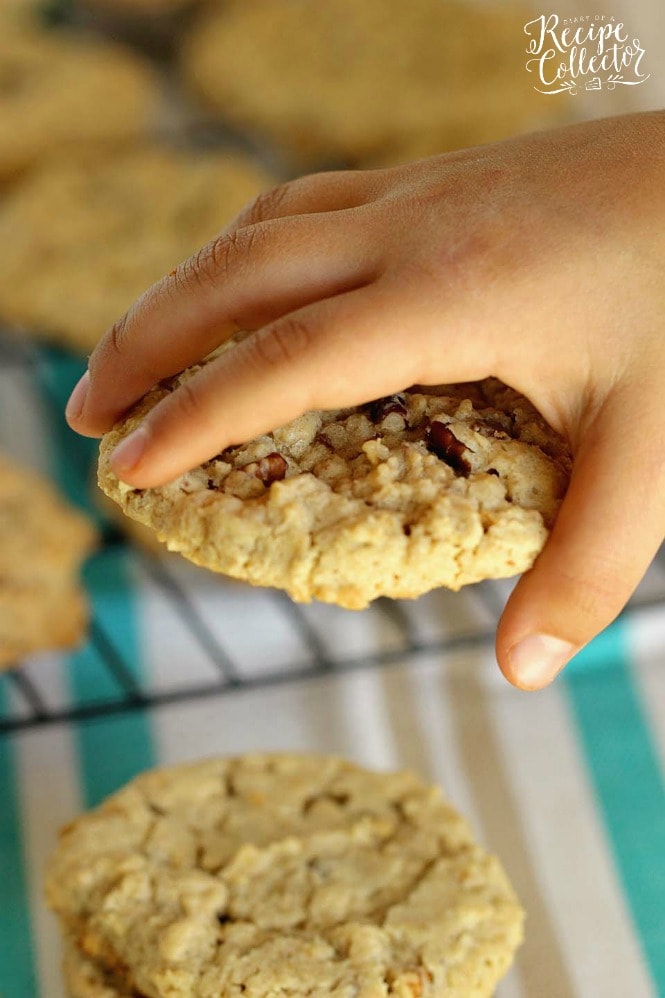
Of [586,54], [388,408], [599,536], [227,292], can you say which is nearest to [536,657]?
[599,536]

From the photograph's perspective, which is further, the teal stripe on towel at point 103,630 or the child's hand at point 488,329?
the teal stripe on towel at point 103,630

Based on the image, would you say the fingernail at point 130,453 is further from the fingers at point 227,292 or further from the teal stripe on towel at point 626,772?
the teal stripe on towel at point 626,772

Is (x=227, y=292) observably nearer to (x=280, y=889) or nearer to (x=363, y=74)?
(x=280, y=889)

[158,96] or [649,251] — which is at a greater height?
[158,96]

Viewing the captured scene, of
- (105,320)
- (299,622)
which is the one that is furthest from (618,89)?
(299,622)

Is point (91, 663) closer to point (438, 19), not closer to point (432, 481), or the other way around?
point (432, 481)

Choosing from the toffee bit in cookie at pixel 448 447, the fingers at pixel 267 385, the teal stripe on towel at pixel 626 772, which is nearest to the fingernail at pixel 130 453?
the fingers at pixel 267 385

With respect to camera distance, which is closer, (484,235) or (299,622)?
(484,235)
